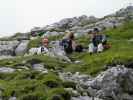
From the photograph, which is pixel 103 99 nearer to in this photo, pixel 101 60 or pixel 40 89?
pixel 40 89

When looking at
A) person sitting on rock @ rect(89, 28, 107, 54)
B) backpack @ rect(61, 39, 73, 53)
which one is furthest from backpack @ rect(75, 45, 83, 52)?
person sitting on rock @ rect(89, 28, 107, 54)

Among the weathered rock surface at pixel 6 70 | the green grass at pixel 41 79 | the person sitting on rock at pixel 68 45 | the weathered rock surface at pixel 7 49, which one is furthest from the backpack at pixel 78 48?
the weathered rock surface at pixel 6 70

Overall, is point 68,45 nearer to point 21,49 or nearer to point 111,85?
point 21,49

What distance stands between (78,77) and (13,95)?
7.58 meters

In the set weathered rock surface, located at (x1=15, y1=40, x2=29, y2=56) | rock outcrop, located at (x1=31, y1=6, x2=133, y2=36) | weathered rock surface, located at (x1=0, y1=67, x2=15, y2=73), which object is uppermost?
weathered rock surface, located at (x1=0, y1=67, x2=15, y2=73)

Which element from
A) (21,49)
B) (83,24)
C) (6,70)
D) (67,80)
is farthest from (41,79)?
(83,24)

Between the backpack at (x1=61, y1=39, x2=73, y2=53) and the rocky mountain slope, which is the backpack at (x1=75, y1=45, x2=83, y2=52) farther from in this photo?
the rocky mountain slope

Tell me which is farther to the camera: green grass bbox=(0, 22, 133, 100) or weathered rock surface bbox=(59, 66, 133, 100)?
weathered rock surface bbox=(59, 66, 133, 100)

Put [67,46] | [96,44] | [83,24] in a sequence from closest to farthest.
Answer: [96,44] < [67,46] < [83,24]

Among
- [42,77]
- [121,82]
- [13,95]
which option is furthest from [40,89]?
[121,82]

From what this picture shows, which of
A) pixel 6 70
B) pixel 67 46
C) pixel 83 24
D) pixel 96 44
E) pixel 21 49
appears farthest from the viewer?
pixel 83 24

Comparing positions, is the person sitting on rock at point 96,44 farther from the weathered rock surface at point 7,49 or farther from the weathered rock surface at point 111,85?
the weathered rock surface at point 111,85

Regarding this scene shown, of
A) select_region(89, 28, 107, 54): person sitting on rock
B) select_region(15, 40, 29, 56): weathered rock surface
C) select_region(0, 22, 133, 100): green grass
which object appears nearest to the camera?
select_region(0, 22, 133, 100): green grass

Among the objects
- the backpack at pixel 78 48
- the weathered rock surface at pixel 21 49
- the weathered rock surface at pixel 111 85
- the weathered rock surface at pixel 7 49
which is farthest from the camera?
the weathered rock surface at pixel 21 49
